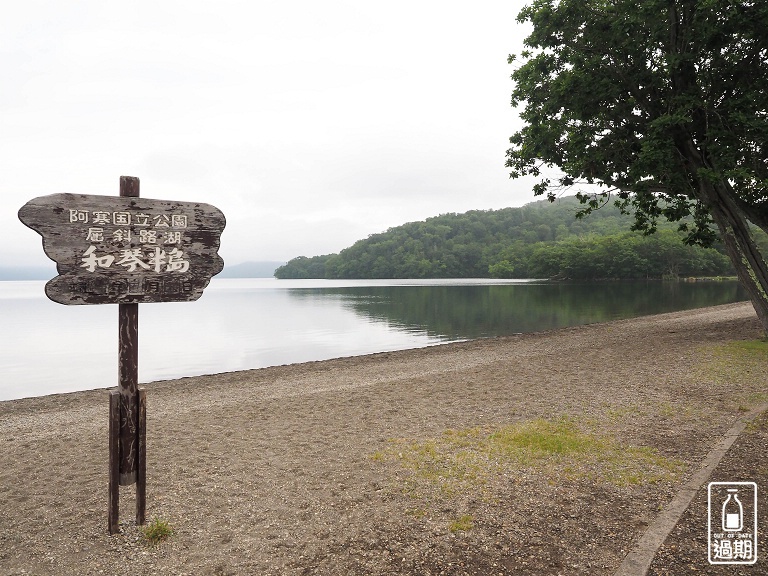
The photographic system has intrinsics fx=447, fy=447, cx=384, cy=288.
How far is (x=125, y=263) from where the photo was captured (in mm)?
4863

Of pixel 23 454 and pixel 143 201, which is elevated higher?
pixel 143 201

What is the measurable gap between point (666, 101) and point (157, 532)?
16.8 m

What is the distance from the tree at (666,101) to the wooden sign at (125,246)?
1259cm

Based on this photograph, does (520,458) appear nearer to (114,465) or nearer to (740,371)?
(114,465)

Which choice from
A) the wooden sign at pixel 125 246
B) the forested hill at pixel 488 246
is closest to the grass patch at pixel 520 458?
the wooden sign at pixel 125 246

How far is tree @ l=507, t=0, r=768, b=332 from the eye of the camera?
12211 millimetres

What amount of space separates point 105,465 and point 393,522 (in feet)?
16.5

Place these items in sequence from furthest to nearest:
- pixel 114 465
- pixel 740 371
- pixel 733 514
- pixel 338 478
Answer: pixel 740 371 < pixel 338 478 < pixel 114 465 < pixel 733 514

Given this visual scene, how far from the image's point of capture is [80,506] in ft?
18.2

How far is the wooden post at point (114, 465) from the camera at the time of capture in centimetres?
479

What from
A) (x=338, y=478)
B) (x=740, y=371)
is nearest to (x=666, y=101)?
(x=740, y=371)

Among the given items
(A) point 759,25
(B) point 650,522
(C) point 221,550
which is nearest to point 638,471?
(B) point 650,522

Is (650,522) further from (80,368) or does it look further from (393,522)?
(80,368)

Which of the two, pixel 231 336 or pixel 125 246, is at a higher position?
pixel 125 246
